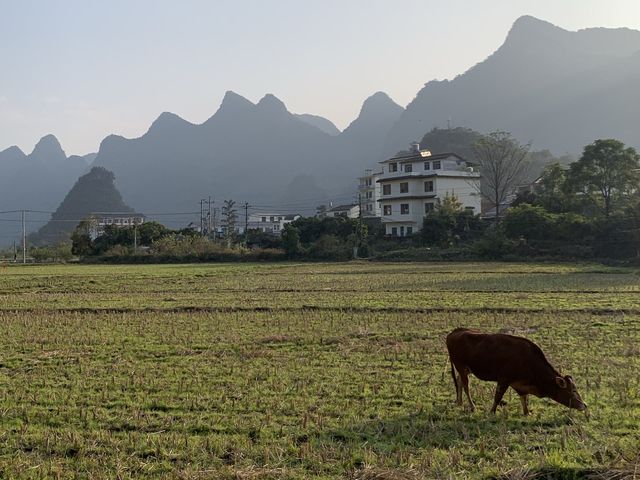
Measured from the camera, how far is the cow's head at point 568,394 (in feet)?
24.7

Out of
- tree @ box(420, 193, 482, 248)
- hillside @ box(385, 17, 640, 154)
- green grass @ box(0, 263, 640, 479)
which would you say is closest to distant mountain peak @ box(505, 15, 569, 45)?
hillside @ box(385, 17, 640, 154)

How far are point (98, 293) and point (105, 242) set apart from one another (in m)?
47.5

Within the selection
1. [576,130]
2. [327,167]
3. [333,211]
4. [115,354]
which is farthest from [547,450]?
[327,167]

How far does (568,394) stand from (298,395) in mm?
3780

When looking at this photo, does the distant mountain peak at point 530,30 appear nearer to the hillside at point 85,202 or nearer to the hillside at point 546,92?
the hillside at point 546,92

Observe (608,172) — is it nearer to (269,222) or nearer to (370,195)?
(370,195)

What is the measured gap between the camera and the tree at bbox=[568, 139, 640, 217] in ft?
166

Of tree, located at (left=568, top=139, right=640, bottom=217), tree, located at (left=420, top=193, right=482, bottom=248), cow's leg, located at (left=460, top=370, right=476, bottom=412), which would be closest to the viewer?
cow's leg, located at (left=460, top=370, right=476, bottom=412)

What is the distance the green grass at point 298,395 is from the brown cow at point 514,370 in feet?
0.96

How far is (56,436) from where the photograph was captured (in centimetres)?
711

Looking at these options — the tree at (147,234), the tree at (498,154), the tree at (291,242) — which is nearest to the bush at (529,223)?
the tree at (498,154)

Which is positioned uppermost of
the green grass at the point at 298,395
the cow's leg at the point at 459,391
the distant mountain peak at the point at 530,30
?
the distant mountain peak at the point at 530,30

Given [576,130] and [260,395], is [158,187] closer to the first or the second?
[576,130]

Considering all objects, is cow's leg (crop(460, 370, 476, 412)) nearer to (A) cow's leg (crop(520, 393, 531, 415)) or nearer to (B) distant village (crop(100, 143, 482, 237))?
(A) cow's leg (crop(520, 393, 531, 415))
